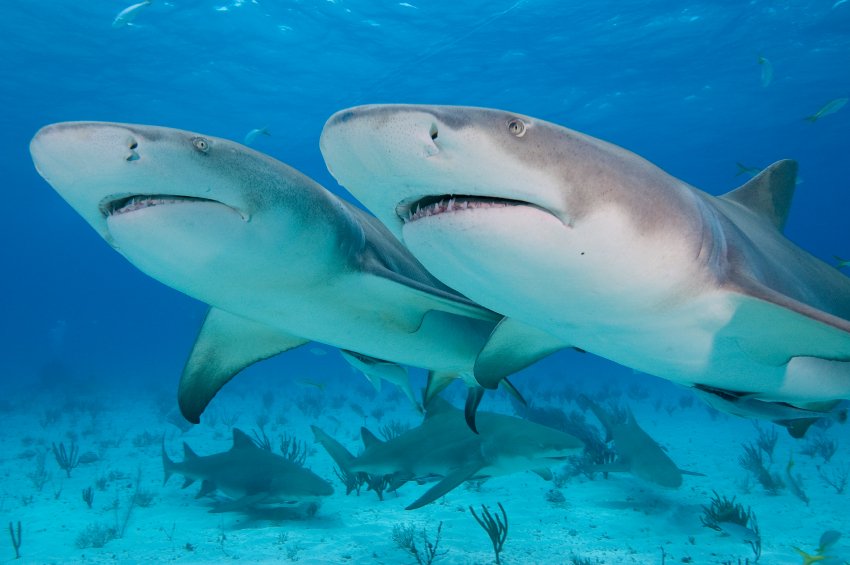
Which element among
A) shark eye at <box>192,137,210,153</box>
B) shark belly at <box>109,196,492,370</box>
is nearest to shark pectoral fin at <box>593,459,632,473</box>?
shark belly at <box>109,196,492,370</box>

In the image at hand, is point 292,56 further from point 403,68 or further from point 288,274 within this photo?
point 288,274

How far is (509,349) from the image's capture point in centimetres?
330

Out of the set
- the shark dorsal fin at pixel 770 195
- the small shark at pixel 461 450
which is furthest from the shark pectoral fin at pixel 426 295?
the small shark at pixel 461 450

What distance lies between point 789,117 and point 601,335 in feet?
138

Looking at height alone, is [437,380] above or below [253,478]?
above

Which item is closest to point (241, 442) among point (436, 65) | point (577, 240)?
point (577, 240)

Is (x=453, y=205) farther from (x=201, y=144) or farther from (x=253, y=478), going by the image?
(x=253, y=478)

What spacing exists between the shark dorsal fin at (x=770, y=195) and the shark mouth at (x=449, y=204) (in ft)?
10.5

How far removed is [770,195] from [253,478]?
7.02 m

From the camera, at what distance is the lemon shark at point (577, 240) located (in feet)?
5.25

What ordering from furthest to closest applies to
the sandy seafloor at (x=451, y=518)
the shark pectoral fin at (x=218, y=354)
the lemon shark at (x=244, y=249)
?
the sandy seafloor at (x=451, y=518) < the shark pectoral fin at (x=218, y=354) < the lemon shark at (x=244, y=249)

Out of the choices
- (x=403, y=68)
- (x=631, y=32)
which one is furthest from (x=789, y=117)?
(x=403, y=68)

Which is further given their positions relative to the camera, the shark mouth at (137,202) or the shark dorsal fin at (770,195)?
the shark dorsal fin at (770,195)

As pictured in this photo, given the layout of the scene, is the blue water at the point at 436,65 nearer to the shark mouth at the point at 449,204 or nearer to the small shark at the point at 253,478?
the small shark at the point at 253,478
